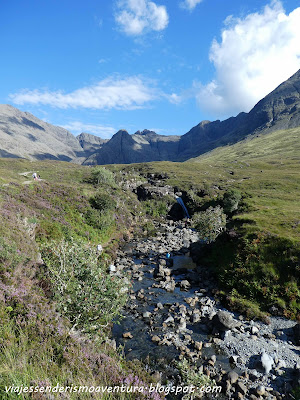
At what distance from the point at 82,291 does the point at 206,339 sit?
43.8 feet

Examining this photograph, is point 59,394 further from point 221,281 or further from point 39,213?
point 39,213

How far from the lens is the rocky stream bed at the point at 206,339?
15594mm

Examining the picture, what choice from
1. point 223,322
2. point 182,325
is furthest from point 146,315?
point 223,322

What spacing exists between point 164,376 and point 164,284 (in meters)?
14.6

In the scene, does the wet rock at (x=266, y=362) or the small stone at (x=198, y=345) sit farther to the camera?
the small stone at (x=198, y=345)

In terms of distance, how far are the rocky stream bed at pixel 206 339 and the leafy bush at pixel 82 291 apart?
325 centimetres

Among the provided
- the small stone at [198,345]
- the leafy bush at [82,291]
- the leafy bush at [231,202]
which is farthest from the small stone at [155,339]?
the leafy bush at [231,202]

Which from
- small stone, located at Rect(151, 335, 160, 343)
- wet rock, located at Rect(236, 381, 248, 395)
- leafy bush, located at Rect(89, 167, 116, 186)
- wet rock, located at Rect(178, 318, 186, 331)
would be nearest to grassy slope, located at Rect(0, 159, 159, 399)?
small stone, located at Rect(151, 335, 160, 343)

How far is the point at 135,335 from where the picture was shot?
20.5m

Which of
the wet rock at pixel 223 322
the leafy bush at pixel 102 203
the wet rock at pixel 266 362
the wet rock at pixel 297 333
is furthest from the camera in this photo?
the leafy bush at pixel 102 203

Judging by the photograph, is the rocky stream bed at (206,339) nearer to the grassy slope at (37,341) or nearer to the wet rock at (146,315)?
the wet rock at (146,315)

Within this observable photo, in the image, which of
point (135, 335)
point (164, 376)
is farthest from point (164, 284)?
point (164, 376)

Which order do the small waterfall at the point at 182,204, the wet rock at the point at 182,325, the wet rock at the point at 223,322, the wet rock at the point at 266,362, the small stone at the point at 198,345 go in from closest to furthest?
the wet rock at the point at 266,362, the small stone at the point at 198,345, the wet rock at the point at 223,322, the wet rock at the point at 182,325, the small waterfall at the point at 182,204

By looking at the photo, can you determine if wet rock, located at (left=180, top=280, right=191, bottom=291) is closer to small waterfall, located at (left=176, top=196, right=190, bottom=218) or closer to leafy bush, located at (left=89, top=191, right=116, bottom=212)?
leafy bush, located at (left=89, top=191, right=116, bottom=212)
